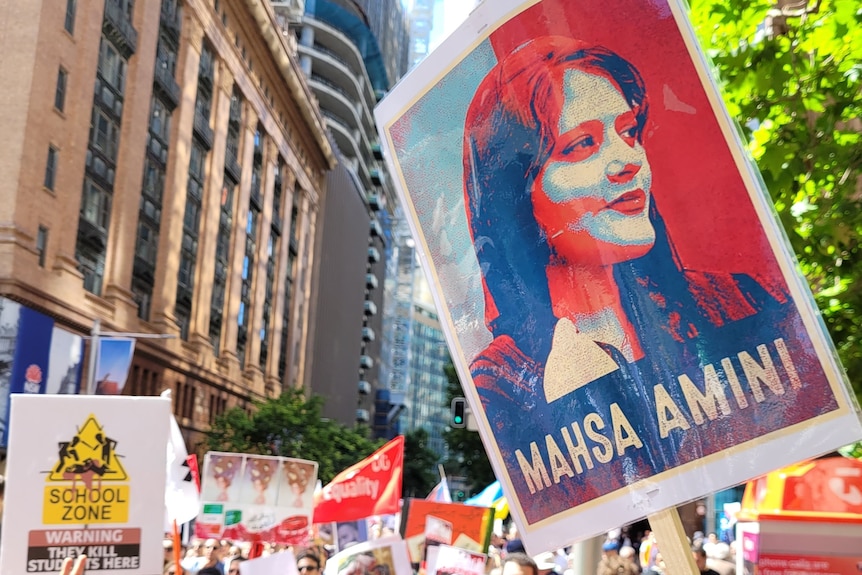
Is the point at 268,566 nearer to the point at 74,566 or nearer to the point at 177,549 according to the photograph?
the point at 177,549

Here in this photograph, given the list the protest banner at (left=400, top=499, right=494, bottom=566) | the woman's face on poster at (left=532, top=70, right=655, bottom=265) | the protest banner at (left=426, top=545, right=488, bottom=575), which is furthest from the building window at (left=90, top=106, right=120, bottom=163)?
the woman's face on poster at (left=532, top=70, right=655, bottom=265)

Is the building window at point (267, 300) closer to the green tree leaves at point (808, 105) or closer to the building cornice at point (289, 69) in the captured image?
the building cornice at point (289, 69)

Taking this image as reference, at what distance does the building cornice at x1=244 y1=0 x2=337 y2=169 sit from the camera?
5644 centimetres

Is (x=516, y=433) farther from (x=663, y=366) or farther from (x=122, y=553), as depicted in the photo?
(x=122, y=553)

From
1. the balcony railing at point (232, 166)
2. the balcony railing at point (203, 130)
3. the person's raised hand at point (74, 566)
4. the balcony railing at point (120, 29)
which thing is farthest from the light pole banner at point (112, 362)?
the person's raised hand at point (74, 566)

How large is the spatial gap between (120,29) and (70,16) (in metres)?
4.00

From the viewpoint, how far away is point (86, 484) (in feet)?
15.9

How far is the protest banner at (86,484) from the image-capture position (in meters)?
4.62

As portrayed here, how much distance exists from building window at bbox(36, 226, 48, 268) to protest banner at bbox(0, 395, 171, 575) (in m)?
28.9

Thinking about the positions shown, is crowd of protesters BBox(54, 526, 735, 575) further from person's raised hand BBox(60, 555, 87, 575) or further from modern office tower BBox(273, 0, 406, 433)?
modern office tower BBox(273, 0, 406, 433)

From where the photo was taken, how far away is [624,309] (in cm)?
231

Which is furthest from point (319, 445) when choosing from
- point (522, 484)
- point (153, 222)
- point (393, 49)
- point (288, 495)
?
point (393, 49)

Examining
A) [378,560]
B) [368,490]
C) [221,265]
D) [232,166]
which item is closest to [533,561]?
[378,560]

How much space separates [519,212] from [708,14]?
4.48m
